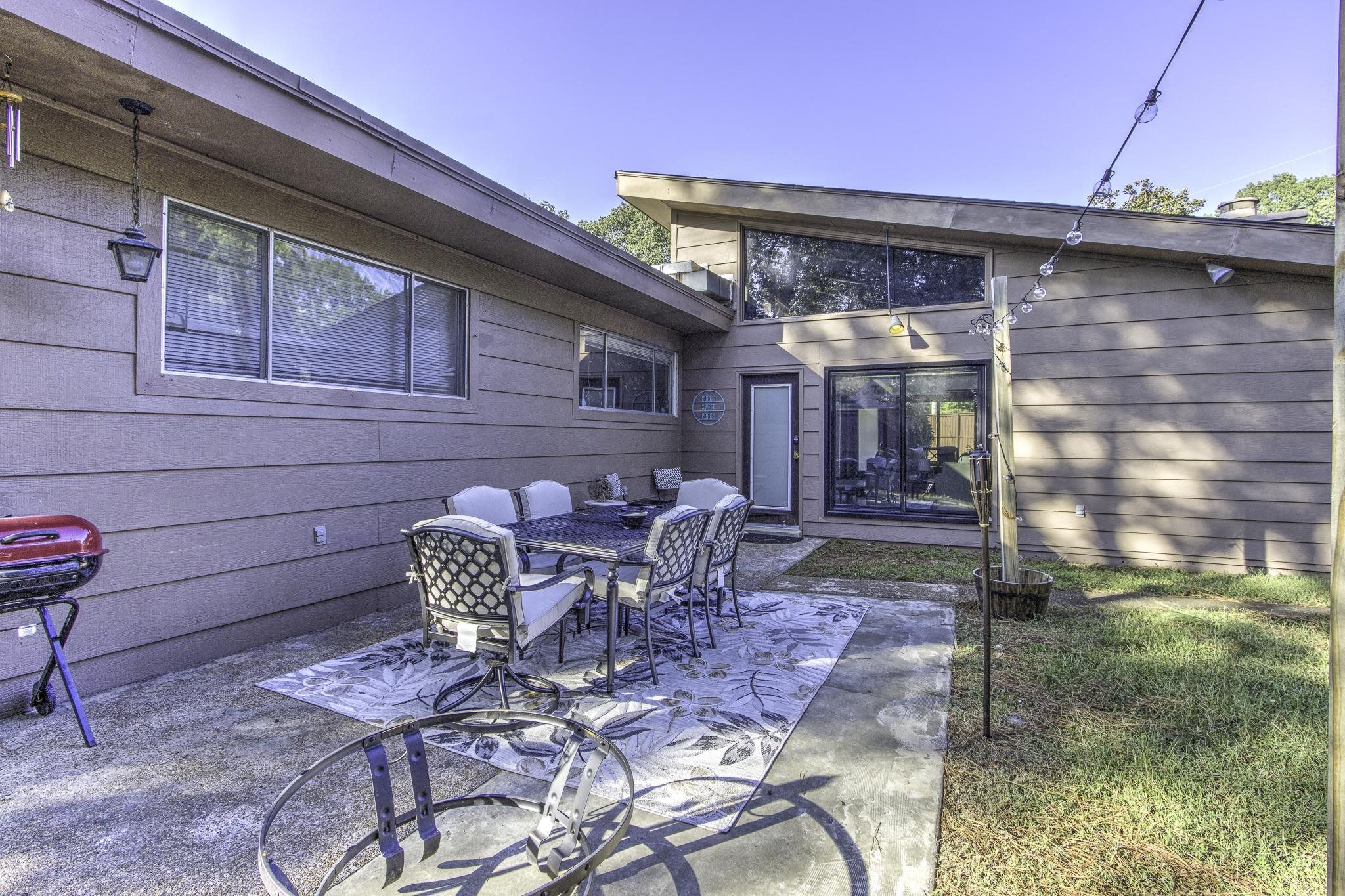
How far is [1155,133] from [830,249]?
4.16 meters

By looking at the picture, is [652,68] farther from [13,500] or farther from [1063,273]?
[13,500]

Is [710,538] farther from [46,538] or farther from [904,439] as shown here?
[904,439]

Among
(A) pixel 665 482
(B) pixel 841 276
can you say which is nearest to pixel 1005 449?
(B) pixel 841 276

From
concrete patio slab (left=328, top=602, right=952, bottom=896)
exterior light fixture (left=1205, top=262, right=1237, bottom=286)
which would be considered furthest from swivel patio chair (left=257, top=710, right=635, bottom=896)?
exterior light fixture (left=1205, top=262, right=1237, bottom=286)

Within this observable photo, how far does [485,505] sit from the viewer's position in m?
3.65

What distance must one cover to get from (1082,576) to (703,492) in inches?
137

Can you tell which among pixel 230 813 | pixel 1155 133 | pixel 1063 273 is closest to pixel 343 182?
pixel 230 813

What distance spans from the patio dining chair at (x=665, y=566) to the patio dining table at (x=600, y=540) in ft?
0.27

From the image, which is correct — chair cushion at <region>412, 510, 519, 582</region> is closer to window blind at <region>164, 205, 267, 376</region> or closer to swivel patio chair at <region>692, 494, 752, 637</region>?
swivel patio chair at <region>692, 494, 752, 637</region>

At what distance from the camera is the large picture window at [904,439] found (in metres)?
6.44

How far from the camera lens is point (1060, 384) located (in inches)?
234

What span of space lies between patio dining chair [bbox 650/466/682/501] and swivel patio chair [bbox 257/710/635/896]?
5.26 metres

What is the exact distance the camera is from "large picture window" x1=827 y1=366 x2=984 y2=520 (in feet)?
21.1

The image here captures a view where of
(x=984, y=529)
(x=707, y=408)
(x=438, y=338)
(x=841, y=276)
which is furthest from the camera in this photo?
(x=707, y=408)
